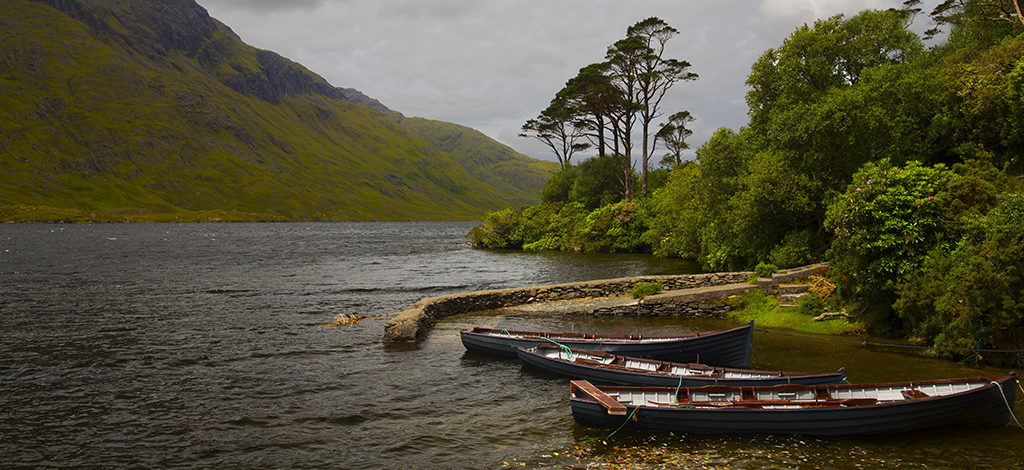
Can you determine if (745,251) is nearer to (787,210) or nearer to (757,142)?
(787,210)

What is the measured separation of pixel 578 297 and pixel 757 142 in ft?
58.5

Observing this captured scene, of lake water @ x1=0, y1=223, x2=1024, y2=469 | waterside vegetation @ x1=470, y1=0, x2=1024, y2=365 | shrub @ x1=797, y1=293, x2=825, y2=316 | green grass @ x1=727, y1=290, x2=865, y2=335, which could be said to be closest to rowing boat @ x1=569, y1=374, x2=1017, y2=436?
lake water @ x1=0, y1=223, x2=1024, y2=469

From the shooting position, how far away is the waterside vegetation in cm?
1692

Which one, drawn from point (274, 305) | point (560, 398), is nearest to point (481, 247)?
point (274, 305)

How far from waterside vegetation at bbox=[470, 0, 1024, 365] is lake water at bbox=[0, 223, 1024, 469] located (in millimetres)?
2492

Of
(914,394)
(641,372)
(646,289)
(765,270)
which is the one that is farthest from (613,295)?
(914,394)

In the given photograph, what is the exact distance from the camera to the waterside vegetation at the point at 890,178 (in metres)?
16.9

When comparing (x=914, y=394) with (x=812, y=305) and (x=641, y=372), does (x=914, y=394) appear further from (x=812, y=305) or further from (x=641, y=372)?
(x=812, y=305)

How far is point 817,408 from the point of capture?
12219 millimetres

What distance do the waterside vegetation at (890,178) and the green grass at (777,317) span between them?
70 cm

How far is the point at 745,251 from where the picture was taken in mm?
37719

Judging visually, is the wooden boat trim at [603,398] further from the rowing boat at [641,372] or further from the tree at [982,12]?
the tree at [982,12]

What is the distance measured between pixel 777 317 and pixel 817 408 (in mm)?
13501

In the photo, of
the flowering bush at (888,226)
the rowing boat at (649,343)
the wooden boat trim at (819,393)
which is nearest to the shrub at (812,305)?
the flowering bush at (888,226)
